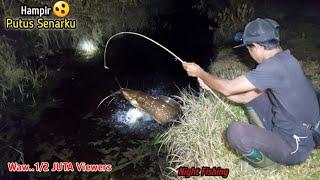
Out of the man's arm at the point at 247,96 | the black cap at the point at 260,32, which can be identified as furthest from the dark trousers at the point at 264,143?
the black cap at the point at 260,32

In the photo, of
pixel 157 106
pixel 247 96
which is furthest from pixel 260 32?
pixel 157 106

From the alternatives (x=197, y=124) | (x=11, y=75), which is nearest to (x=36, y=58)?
(x=11, y=75)

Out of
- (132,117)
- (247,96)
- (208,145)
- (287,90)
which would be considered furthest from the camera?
(132,117)

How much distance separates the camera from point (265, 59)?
13.5 ft

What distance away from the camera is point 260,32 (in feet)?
13.3

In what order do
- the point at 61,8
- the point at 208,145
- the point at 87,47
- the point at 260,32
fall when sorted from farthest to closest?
the point at 61,8
the point at 87,47
the point at 208,145
the point at 260,32

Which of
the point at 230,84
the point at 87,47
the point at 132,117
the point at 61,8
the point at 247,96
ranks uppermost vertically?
the point at 61,8

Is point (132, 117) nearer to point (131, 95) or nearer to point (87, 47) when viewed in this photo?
point (131, 95)

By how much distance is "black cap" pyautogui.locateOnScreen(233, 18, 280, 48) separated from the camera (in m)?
4.02

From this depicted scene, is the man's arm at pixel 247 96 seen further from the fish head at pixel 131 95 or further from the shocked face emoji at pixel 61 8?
the shocked face emoji at pixel 61 8

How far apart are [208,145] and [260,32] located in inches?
72.4

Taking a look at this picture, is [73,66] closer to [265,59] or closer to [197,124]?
[197,124]

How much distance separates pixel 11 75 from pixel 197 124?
4940 millimetres

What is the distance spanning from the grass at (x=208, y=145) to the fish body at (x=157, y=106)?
0.41 m
